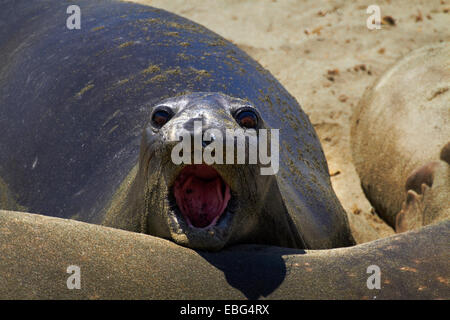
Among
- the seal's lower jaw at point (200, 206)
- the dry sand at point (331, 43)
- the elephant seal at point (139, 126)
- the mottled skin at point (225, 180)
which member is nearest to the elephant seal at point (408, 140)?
the dry sand at point (331, 43)

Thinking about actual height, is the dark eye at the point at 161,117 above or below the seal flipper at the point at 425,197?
above

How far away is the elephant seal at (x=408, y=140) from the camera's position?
424 centimetres

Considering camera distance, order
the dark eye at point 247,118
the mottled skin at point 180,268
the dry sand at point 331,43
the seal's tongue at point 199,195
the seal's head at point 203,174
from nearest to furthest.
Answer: the mottled skin at point 180,268
the seal's head at point 203,174
the seal's tongue at point 199,195
the dark eye at point 247,118
the dry sand at point 331,43

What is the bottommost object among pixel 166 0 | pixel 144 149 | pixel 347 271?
pixel 347 271

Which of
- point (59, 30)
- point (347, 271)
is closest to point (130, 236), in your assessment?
point (347, 271)

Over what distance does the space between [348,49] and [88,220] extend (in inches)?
141

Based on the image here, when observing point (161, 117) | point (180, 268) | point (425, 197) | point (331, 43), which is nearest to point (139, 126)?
point (161, 117)

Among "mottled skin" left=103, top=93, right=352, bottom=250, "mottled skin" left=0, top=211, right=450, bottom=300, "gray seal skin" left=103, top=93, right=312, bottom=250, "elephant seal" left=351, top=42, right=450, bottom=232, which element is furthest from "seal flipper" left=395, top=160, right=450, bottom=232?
"mottled skin" left=0, top=211, right=450, bottom=300

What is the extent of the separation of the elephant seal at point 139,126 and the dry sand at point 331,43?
114 cm

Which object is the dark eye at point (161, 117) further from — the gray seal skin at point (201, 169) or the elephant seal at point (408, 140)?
the elephant seal at point (408, 140)

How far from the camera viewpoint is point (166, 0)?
663cm

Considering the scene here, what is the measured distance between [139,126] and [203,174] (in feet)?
3.67

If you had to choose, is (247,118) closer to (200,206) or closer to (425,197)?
(200,206)

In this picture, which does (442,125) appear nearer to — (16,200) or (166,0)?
(16,200)
